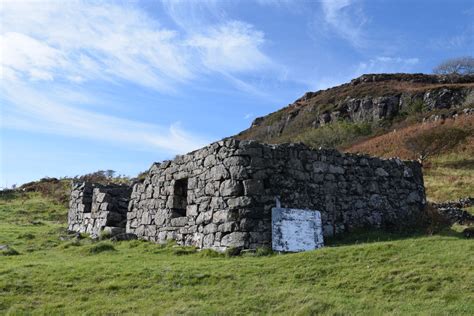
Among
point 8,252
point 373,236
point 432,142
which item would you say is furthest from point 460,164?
point 8,252

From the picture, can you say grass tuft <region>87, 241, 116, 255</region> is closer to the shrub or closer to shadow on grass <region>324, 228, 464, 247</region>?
the shrub

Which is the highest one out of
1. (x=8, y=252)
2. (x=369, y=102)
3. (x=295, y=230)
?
(x=369, y=102)

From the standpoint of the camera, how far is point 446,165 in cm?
3122

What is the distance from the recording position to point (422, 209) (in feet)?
48.3

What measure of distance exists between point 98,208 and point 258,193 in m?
8.49

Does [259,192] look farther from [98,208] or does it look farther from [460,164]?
[460,164]

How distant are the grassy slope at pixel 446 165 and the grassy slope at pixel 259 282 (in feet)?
42.0

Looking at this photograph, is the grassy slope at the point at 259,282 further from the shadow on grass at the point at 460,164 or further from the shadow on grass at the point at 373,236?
the shadow on grass at the point at 460,164

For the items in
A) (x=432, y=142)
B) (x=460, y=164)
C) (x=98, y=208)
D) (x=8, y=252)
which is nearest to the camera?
(x=8, y=252)

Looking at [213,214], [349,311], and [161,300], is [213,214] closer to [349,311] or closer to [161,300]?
[161,300]

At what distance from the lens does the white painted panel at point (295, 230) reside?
36.8 ft

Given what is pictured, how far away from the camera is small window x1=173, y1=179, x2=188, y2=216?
14047 millimetres

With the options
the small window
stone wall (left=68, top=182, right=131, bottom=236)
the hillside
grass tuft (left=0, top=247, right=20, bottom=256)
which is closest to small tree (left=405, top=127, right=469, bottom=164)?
the hillside

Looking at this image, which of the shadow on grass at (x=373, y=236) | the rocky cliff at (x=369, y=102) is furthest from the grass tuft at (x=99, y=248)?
the rocky cliff at (x=369, y=102)
